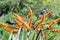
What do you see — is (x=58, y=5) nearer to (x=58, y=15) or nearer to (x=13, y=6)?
(x=58, y=15)

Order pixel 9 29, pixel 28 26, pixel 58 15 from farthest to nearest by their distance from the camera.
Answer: pixel 58 15 < pixel 9 29 < pixel 28 26

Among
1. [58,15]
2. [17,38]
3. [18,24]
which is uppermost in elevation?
[18,24]

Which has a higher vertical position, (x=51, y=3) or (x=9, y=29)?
(x=9, y=29)

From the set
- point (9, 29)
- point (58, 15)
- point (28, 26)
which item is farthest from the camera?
point (58, 15)

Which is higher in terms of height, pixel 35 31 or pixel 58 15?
pixel 35 31

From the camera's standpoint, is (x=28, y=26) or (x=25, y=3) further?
(x=25, y=3)

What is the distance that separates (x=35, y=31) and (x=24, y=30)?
164mm

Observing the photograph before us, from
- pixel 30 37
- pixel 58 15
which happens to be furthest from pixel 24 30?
pixel 58 15

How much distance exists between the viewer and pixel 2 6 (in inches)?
268

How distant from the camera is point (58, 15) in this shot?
21.3ft

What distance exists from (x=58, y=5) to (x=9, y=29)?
390 cm

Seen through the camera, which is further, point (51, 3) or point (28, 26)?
point (51, 3)

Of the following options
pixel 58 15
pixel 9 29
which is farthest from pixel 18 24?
pixel 58 15

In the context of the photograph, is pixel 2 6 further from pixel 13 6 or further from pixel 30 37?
pixel 30 37
